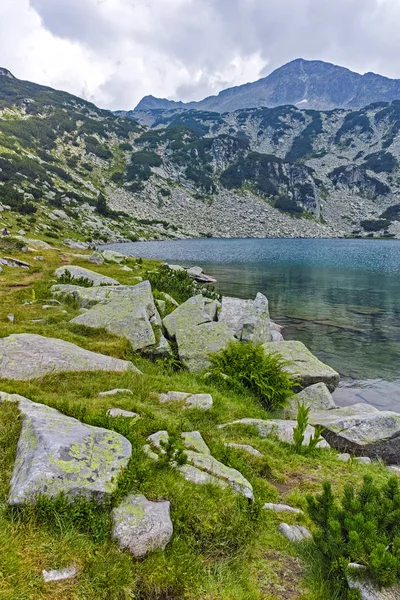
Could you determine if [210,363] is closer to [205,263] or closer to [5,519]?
[5,519]

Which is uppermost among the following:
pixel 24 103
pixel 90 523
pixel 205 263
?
pixel 24 103

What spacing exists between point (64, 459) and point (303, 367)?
37.1 feet

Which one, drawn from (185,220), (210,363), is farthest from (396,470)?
(185,220)

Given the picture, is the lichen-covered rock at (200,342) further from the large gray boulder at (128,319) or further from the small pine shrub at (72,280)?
the small pine shrub at (72,280)

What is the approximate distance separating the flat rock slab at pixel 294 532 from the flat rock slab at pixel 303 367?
26.9 ft

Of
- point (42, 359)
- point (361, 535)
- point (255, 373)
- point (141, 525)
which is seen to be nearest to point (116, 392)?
point (42, 359)

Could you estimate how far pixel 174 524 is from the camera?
4.49m

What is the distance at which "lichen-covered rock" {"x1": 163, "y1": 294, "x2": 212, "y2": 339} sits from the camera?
14680 millimetres

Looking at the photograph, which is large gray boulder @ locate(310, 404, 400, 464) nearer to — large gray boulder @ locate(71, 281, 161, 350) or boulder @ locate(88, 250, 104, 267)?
large gray boulder @ locate(71, 281, 161, 350)

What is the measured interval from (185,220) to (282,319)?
431 ft

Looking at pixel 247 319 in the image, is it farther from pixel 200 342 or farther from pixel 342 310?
pixel 342 310

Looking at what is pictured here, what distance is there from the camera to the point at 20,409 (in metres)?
6.00

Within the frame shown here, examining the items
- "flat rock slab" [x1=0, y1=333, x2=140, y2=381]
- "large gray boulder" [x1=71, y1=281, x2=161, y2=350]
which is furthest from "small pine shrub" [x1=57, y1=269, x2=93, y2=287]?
"flat rock slab" [x1=0, y1=333, x2=140, y2=381]

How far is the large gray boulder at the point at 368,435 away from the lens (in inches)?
356
